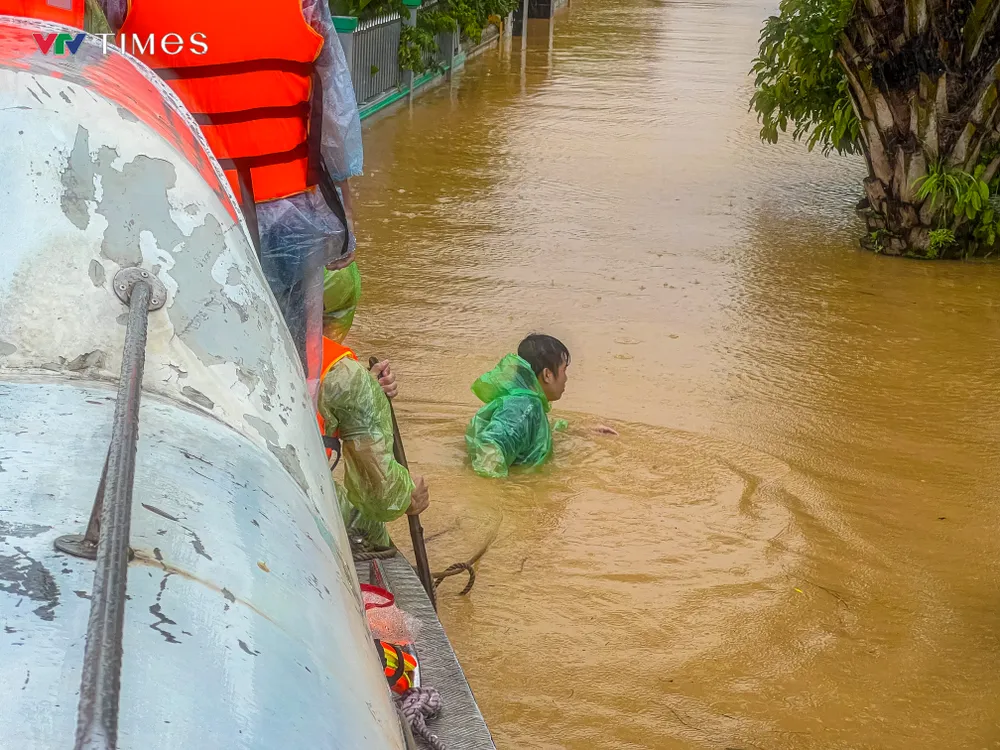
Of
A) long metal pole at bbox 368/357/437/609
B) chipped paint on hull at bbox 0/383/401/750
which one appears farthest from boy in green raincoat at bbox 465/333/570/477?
chipped paint on hull at bbox 0/383/401/750

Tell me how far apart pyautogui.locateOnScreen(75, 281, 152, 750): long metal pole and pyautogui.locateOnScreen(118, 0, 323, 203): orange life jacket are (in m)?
1.91

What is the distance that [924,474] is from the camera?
550 cm

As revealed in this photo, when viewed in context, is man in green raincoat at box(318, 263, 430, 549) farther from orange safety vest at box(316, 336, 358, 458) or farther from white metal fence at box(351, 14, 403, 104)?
white metal fence at box(351, 14, 403, 104)

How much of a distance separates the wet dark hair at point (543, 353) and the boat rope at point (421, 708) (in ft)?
8.14

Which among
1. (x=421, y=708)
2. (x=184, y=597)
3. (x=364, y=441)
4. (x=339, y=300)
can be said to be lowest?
(x=421, y=708)

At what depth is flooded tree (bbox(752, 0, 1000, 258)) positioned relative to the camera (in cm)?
838

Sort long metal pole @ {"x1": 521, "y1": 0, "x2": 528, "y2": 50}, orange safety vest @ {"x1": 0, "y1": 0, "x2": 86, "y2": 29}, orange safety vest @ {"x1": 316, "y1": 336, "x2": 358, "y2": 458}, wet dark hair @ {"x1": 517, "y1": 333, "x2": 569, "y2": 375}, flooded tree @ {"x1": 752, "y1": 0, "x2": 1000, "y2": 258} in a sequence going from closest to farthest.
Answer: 1. orange safety vest @ {"x1": 0, "y1": 0, "x2": 86, "y2": 29}
2. orange safety vest @ {"x1": 316, "y1": 336, "x2": 358, "y2": 458}
3. wet dark hair @ {"x1": 517, "y1": 333, "x2": 569, "y2": 375}
4. flooded tree @ {"x1": 752, "y1": 0, "x2": 1000, "y2": 258}
5. long metal pole @ {"x1": 521, "y1": 0, "x2": 528, "y2": 50}

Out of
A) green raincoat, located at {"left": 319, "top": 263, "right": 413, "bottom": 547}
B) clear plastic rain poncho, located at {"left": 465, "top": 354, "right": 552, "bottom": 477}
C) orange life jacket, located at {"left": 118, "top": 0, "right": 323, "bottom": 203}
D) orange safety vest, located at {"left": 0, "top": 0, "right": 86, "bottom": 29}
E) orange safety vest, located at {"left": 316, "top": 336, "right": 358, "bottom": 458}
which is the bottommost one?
clear plastic rain poncho, located at {"left": 465, "top": 354, "right": 552, "bottom": 477}

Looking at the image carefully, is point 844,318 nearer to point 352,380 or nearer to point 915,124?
point 915,124

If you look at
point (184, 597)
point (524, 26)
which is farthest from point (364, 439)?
point (524, 26)

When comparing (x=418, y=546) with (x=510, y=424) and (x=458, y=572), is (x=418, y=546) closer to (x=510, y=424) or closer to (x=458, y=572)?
(x=458, y=572)

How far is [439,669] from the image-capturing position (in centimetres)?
318

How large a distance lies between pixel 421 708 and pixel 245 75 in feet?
5.62

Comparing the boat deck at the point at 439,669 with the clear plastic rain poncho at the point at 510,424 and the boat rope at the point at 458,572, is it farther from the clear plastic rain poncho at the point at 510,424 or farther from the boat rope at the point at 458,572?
the clear plastic rain poncho at the point at 510,424
